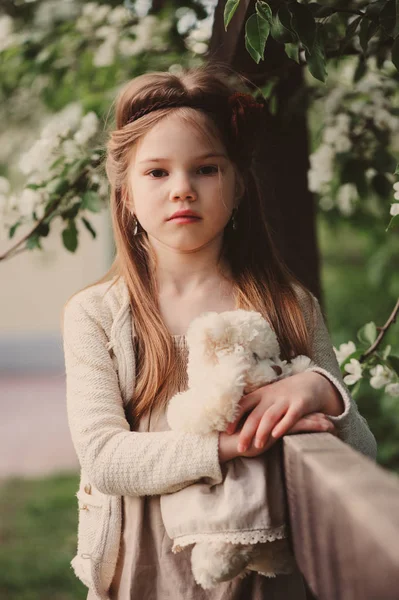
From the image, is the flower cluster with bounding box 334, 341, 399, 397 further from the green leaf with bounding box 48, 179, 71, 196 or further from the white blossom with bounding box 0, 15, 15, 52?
the white blossom with bounding box 0, 15, 15, 52

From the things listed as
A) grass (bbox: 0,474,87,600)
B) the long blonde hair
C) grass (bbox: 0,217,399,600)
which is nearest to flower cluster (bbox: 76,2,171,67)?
the long blonde hair

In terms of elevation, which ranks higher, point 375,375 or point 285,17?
point 285,17

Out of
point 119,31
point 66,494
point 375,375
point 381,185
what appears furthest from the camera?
point 66,494

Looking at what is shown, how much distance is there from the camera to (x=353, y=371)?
82.0 inches

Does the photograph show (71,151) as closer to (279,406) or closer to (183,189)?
(183,189)

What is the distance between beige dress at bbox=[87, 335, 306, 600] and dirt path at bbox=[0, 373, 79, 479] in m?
4.97

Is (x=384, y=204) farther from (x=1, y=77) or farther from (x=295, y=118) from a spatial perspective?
(x=1, y=77)

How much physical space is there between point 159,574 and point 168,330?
0.48m

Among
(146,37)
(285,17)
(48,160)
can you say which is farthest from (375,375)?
(146,37)

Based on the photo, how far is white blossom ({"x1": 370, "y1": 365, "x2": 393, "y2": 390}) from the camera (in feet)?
6.82

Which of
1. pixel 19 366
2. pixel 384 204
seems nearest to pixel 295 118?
pixel 384 204

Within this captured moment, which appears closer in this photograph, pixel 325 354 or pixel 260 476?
pixel 260 476

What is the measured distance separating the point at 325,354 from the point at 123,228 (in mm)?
550

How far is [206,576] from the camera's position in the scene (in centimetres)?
141
